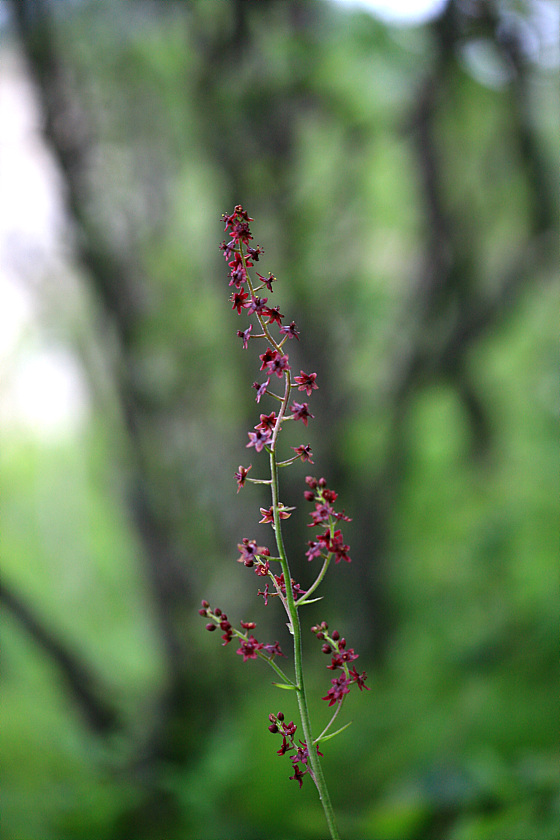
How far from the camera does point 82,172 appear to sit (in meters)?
2.85

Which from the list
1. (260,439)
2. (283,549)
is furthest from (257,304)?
(283,549)

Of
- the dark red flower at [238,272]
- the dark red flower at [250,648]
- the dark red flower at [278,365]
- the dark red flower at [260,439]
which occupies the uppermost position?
the dark red flower at [238,272]

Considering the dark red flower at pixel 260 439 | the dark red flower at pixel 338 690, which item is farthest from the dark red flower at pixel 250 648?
the dark red flower at pixel 260 439

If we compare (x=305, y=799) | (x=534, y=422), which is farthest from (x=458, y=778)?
(x=534, y=422)

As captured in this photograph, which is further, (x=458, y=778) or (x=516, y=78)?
(x=516, y=78)

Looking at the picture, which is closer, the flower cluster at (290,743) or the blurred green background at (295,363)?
the flower cluster at (290,743)

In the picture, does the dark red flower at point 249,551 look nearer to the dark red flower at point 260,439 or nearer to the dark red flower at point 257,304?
the dark red flower at point 260,439

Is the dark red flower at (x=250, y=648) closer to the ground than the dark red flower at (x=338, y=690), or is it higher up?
higher up

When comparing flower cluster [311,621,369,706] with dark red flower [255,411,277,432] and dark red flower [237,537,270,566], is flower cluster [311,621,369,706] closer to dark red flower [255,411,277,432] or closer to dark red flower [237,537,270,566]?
dark red flower [237,537,270,566]

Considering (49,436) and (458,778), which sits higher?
(49,436)

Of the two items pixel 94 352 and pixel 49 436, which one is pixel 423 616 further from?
pixel 49 436

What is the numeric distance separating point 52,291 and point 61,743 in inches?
98.5

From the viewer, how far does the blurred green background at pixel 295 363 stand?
2.58 m

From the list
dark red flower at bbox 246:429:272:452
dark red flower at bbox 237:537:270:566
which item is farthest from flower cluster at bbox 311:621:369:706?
dark red flower at bbox 246:429:272:452
